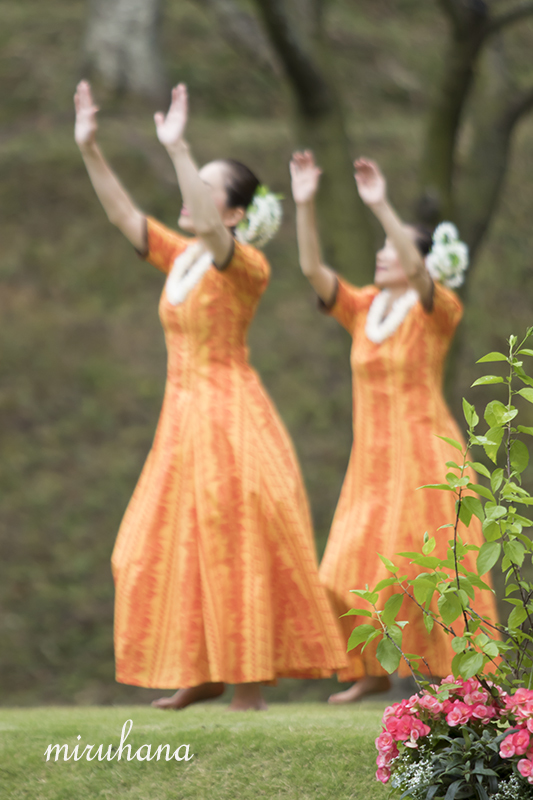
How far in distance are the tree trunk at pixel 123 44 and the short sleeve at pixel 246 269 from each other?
657 centimetres

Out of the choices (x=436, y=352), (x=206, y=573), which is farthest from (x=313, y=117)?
(x=206, y=573)

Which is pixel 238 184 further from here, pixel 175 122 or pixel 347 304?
pixel 347 304

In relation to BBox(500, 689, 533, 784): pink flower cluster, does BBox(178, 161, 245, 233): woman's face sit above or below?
above

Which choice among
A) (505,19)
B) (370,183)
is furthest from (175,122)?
(505,19)

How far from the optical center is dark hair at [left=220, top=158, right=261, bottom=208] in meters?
3.77

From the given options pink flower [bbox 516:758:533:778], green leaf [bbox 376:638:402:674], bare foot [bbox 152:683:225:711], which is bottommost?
bare foot [bbox 152:683:225:711]

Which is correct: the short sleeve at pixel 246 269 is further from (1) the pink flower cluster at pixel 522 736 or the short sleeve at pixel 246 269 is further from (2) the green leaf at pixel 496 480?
(1) the pink flower cluster at pixel 522 736

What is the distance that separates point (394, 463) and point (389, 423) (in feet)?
0.52

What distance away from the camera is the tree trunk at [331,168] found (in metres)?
5.29

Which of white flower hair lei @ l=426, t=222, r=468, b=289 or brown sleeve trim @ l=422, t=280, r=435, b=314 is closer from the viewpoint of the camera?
brown sleeve trim @ l=422, t=280, r=435, b=314

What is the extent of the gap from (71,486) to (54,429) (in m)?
0.51

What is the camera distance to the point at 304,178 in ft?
12.8

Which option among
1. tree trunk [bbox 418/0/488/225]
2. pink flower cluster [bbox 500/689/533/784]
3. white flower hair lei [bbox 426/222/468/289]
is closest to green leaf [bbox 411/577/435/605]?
pink flower cluster [bbox 500/689/533/784]

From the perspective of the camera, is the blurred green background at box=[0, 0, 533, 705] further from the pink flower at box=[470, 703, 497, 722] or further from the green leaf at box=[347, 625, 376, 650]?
the green leaf at box=[347, 625, 376, 650]
